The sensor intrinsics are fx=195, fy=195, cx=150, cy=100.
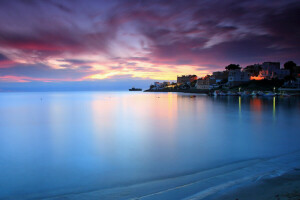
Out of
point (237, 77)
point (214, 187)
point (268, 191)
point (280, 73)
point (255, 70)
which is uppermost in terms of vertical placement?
point (255, 70)

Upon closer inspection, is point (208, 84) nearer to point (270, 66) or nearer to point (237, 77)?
point (237, 77)

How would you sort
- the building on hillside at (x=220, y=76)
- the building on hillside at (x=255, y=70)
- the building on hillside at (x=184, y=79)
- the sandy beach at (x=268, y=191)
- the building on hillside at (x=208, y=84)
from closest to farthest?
the sandy beach at (x=268, y=191)
the building on hillside at (x=255, y=70)
the building on hillside at (x=208, y=84)
the building on hillside at (x=220, y=76)
the building on hillside at (x=184, y=79)

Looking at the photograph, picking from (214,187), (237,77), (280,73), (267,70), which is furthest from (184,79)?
(214,187)

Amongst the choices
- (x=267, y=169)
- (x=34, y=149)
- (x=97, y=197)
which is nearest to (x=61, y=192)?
(x=97, y=197)

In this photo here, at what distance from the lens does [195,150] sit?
7113mm

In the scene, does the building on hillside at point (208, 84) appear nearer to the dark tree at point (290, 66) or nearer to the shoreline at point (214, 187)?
the dark tree at point (290, 66)

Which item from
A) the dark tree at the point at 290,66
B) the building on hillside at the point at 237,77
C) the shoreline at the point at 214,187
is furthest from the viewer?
the dark tree at the point at 290,66

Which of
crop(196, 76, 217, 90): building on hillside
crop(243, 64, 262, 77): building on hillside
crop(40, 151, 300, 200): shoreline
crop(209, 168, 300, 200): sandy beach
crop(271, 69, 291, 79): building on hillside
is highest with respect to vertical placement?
crop(243, 64, 262, 77): building on hillside

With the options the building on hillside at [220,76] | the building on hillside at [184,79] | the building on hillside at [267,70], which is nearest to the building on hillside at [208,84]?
the building on hillside at [220,76]

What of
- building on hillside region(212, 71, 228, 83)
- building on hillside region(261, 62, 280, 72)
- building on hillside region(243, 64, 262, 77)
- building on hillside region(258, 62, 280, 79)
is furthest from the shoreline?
building on hillside region(212, 71, 228, 83)

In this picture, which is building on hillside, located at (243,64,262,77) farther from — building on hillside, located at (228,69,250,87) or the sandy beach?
the sandy beach

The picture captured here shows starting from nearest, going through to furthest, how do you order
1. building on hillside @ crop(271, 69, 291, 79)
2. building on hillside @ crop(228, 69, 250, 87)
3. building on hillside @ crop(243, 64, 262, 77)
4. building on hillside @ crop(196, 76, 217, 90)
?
building on hillside @ crop(271, 69, 291, 79) < building on hillside @ crop(228, 69, 250, 87) < building on hillside @ crop(243, 64, 262, 77) < building on hillside @ crop(196, 76, 217, 90)

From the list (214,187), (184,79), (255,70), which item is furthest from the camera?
(184,79)

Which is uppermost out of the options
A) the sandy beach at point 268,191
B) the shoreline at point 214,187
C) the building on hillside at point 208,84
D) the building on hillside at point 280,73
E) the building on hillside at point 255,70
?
the building on hillside at point 255,70
